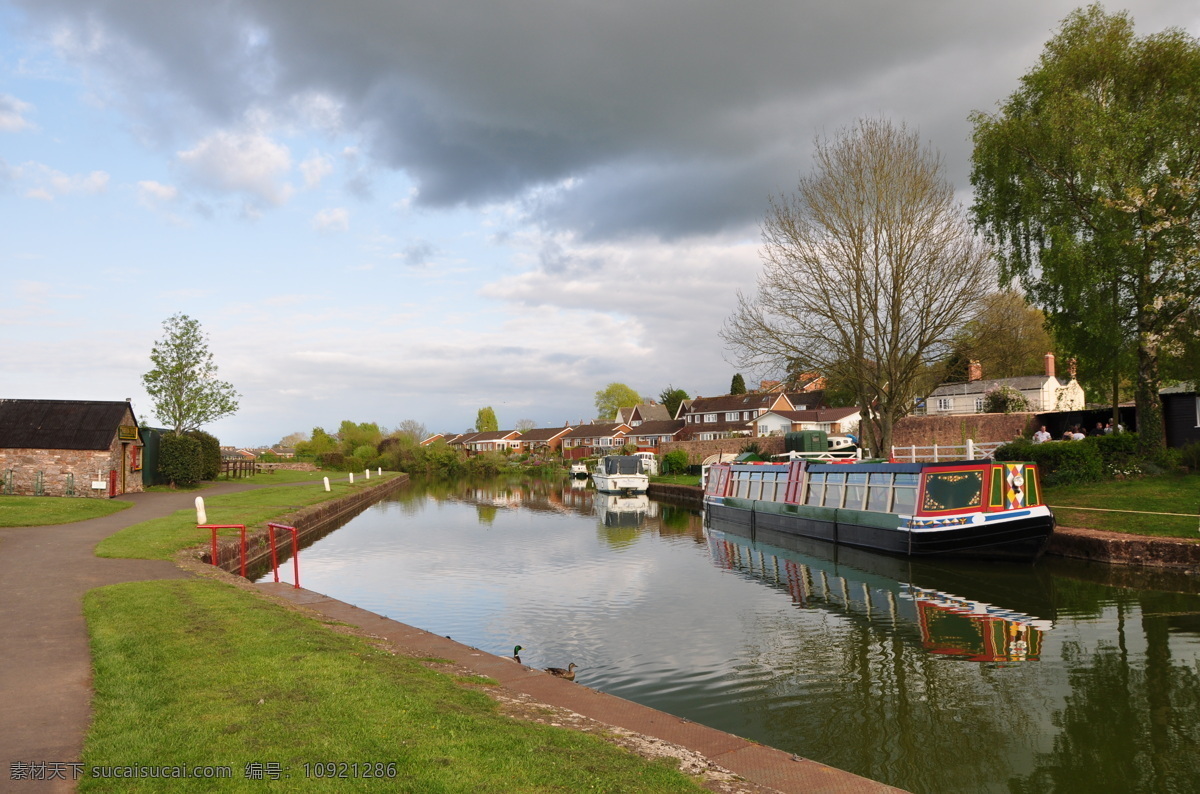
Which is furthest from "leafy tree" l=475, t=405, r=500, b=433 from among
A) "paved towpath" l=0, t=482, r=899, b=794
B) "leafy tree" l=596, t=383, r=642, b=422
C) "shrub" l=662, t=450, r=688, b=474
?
"paved towpath" l=0, t=482, r=899, b=794

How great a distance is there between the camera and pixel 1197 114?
21.2 m

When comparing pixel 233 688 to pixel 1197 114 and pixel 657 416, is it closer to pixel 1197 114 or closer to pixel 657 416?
pixel 1197 114

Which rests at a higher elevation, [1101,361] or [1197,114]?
[1197,114]

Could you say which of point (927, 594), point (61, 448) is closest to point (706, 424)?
point (61, 448)

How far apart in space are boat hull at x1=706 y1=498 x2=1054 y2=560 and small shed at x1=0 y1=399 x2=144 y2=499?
26041 millimetres

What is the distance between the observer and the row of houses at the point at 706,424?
63594 millimetres

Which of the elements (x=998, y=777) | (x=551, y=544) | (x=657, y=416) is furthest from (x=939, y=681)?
(x=657, y=416)

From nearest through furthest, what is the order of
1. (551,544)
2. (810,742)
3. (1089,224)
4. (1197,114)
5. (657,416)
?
1. (810,742)
2. (1197,114)
3. (1089,224)
4. (551,544)
5. (657,416)

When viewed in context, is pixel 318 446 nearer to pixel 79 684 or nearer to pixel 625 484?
pixel 625 484

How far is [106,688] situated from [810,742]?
664 cm

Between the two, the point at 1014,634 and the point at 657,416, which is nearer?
the point at 1014,634

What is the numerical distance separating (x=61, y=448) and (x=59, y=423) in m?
1.51

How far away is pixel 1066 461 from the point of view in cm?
Answer: 2297

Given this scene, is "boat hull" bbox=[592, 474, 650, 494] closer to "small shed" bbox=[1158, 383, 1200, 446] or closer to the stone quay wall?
the stone quay wall
